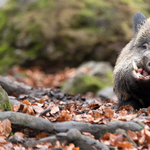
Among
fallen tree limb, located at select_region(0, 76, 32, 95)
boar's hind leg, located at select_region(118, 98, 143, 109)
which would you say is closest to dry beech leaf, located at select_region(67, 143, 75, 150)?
boar's hind leg, located at select_region(118, 98, 143, 109)

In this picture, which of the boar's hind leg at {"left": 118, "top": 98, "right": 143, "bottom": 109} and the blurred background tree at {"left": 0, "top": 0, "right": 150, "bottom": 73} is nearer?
the boar's hind leg at {"left": 118, "top": 98, "right": 143, "bottom": 109}

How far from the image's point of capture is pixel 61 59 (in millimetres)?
12156

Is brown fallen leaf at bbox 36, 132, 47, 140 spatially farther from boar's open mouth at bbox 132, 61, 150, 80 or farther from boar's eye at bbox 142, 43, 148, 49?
boar's eye at bbox 142, 43, 148, 49

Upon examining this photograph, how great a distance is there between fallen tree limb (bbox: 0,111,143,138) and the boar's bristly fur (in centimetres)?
143

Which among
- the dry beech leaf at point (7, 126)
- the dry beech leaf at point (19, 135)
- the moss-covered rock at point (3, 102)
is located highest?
the moss-covered rock at point (3, 102)

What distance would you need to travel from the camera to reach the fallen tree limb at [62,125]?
3.14 metres

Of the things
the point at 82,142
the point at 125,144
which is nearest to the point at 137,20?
the point at 125,144

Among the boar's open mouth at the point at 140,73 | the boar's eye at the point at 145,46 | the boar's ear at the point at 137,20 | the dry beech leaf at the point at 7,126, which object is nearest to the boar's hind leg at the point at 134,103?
the boar's open mouth at the point at 140,73

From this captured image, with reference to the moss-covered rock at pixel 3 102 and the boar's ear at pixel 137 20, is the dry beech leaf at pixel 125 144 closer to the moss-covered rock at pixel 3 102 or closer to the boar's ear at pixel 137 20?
the moss-covered rock at pixel 3 102

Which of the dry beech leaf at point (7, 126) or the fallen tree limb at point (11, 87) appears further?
the fallen tree limb at point (11, 87)

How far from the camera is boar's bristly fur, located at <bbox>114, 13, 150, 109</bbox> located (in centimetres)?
449

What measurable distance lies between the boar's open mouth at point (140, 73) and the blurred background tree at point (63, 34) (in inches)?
303

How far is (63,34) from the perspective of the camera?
12273mm

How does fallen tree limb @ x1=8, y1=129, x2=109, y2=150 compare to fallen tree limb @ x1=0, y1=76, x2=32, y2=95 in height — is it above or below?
below
